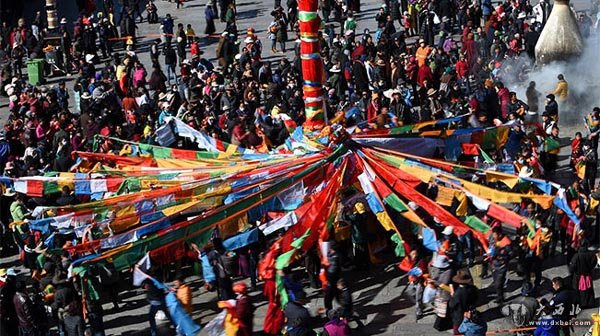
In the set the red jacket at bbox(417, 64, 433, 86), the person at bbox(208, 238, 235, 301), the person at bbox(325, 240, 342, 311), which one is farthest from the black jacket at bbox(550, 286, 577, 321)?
the red jacket at bbox(417, 64, 433, 86)

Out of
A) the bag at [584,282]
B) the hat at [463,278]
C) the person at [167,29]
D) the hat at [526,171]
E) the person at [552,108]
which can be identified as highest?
the person at [167,29]

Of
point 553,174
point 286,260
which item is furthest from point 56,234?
point 553,174

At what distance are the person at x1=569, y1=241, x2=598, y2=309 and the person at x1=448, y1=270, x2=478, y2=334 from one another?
1.83 m

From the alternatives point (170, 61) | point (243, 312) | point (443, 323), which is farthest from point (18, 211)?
point (170, 61)

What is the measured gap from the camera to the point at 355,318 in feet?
66.4

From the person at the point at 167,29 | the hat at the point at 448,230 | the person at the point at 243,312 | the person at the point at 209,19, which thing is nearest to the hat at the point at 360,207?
the hat at the point at 448,230

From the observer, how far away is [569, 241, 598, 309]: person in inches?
785

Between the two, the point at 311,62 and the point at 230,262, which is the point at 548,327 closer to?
the point at 230,262

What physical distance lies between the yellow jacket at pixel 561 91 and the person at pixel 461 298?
10.3m

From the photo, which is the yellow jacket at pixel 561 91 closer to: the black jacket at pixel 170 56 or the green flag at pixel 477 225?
the green flag at pixel 477 225

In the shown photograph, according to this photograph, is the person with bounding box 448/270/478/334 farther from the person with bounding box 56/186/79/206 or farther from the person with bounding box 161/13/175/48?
the person with bounding box 161/13/175/48

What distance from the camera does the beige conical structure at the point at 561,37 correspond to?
98.6 feet

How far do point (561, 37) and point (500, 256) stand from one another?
36.4 ft

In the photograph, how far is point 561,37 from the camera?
98.6 ft
